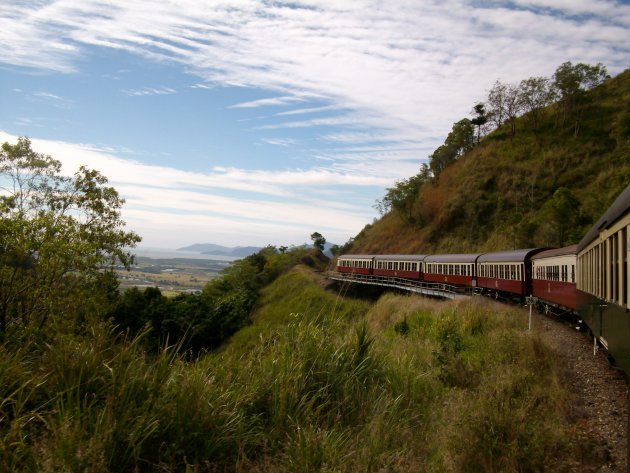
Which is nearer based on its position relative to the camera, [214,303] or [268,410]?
[268,410]

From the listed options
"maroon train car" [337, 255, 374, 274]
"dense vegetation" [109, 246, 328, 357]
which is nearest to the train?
"maroon train car" [337, 255, 374, 274]

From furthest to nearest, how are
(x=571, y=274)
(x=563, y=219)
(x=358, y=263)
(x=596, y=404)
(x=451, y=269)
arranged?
(x=358, y=263) → (x=563, y=219) → (x=451, y=269) → (x=571, y=274) → (x=596, y=404)

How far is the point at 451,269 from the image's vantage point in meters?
30.5

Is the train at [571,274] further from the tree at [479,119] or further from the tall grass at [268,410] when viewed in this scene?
the tree at [479,119]

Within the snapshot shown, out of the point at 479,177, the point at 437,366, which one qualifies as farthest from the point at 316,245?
the point at 437,366

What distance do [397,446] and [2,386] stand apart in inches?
139

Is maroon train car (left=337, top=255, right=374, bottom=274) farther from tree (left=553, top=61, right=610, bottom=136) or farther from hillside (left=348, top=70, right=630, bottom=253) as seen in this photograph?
tree (left=553, top=61, right=610, bottom=136)

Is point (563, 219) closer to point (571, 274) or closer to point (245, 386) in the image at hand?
point (571, 274)

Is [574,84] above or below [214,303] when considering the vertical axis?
above

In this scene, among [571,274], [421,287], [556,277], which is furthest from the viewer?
[421,287]

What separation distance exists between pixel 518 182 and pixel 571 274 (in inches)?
1775

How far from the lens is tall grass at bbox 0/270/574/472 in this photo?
3789 millimetres

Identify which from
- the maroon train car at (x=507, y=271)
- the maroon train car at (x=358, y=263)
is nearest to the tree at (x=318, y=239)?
the maroon train car at (x=358, y=263)

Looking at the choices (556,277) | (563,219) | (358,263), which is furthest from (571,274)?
(358,263)
